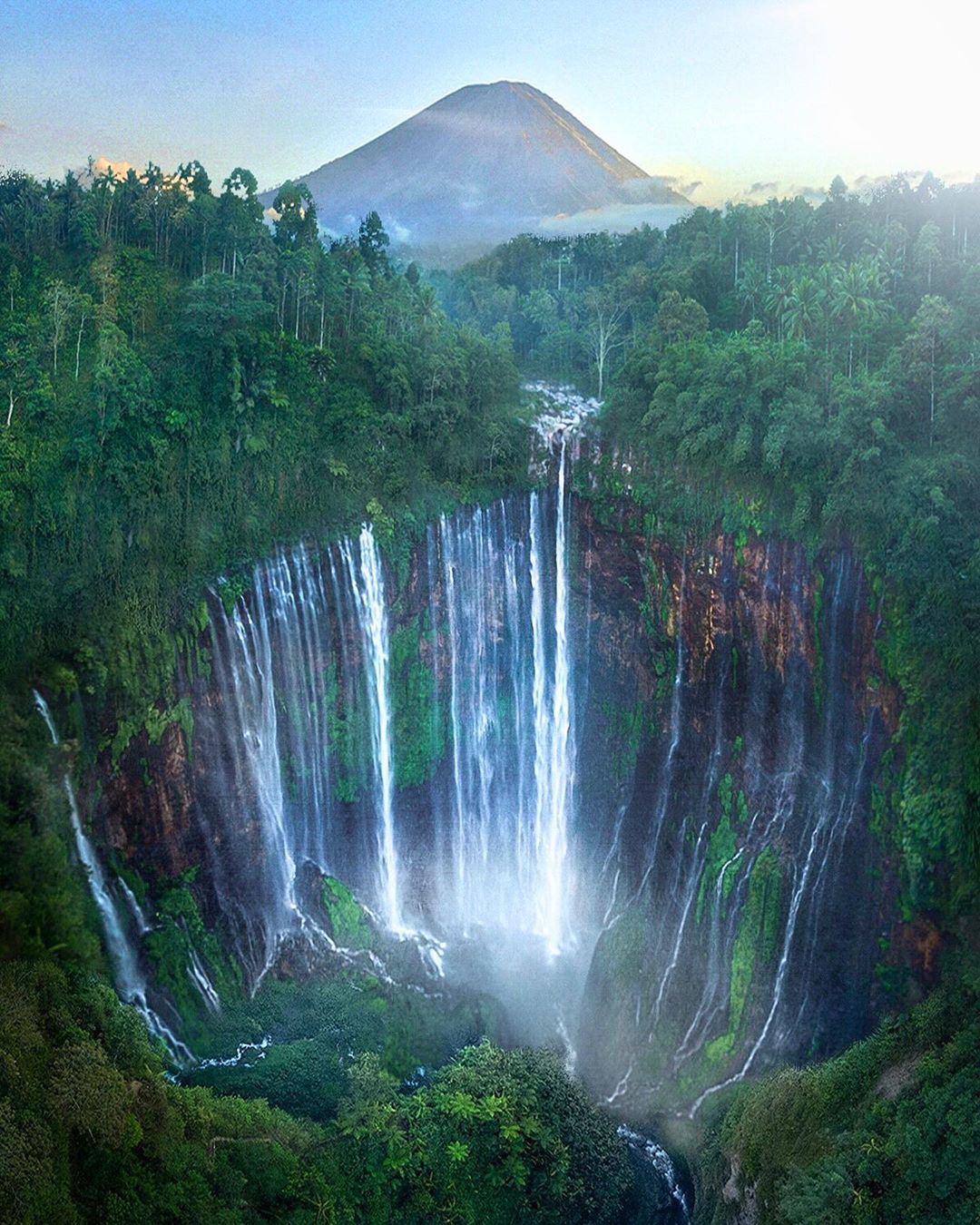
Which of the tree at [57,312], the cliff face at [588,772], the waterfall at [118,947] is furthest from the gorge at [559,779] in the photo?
the tree at [57,312]

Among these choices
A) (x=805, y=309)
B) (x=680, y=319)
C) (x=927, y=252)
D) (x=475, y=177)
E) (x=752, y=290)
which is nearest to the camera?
(x=805, y=309)

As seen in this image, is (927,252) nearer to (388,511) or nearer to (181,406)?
(388,511)

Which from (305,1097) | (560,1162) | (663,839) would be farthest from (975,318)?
(305,1097)

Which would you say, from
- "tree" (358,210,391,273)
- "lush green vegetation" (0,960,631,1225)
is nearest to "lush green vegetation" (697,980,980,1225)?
"lush green vegetation" (0,960,631,1225)

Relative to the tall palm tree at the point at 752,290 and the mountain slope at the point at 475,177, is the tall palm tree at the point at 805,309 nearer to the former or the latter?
the tall palm tree at the point at 752,290

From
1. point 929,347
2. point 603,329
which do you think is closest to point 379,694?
point 603,329

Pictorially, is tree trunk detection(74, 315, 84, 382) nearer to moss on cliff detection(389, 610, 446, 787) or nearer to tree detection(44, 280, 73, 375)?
tree detection(44, 280, 73, 375)
